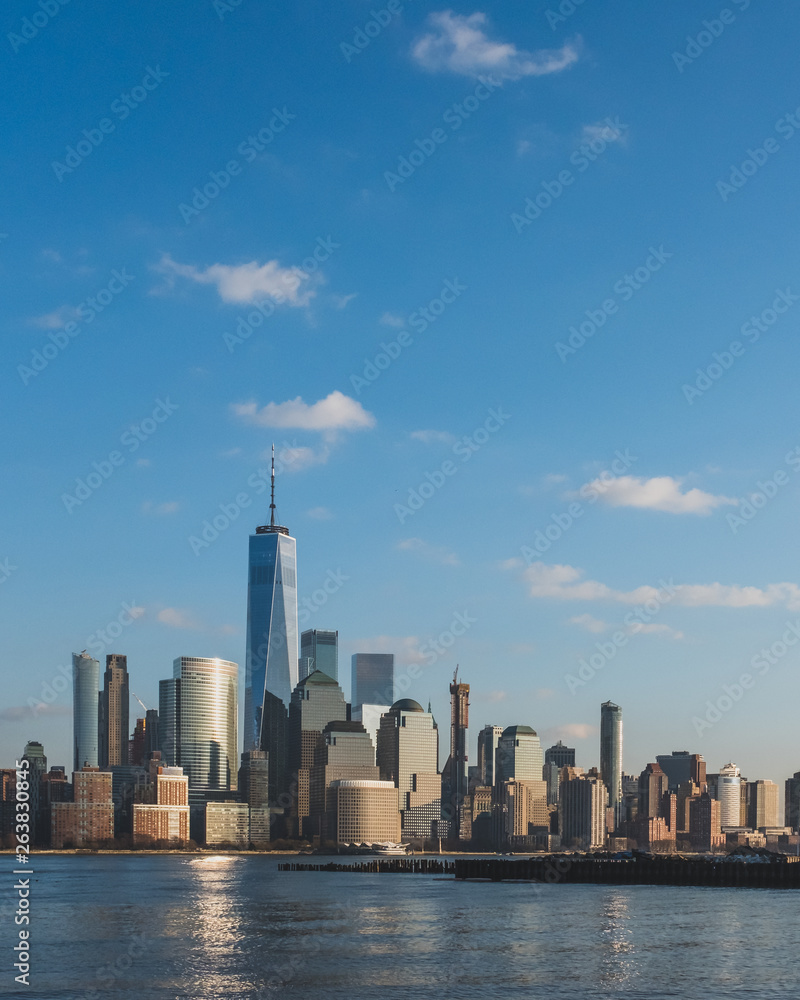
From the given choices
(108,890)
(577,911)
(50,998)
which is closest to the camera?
(50,998)

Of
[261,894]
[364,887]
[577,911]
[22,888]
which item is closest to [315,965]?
[577,911]

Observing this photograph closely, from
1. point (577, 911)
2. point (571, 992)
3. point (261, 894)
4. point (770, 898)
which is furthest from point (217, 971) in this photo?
point (770, 898)

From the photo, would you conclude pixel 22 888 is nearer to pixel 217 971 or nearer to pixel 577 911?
pixel 577 911

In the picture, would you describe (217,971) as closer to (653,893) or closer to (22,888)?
(653,893)

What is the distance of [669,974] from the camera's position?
283ft

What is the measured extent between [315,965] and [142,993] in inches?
648

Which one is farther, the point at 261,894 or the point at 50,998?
the point at 261,894

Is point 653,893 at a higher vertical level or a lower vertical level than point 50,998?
lower

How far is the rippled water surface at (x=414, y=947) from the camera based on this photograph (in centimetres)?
8025

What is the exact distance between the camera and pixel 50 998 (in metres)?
75.4

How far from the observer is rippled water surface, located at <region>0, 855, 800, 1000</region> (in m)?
80.2

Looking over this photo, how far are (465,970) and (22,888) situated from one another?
12440 cm

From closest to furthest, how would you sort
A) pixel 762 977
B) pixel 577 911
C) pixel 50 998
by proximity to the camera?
pixel 50 998 < pixel 762 977 < pixel 577 911

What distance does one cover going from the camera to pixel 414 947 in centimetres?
10019
